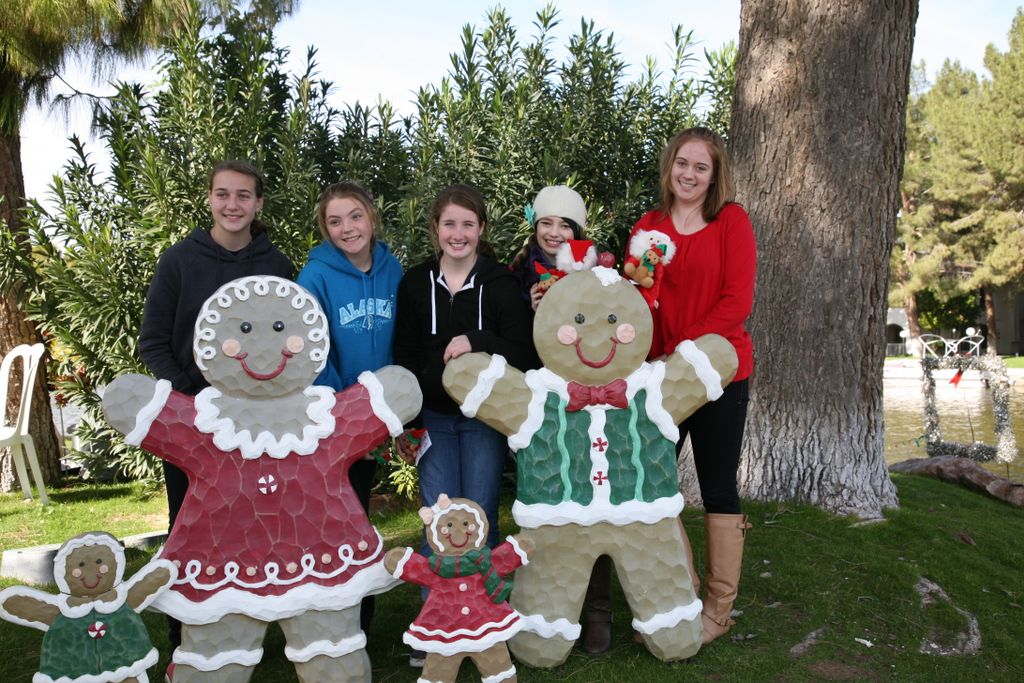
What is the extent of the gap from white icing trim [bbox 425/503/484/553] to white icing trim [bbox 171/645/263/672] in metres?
0.69

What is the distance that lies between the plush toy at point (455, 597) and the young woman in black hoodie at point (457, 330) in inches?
14.0

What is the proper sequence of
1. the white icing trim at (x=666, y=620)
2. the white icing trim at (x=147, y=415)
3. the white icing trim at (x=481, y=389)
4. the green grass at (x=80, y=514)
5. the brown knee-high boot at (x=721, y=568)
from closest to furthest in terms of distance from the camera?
the white icing trim at (x=147, y=415), the white icing trim at (x=481, y=389), the white icing trim at (x=666, y=620), the brown knee-high boot at (x=721, y=568), the green grass at (x=80, y=514)

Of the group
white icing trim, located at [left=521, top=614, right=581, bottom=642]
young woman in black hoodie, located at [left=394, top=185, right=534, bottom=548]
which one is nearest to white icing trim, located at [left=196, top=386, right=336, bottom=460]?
young woman in black hoodie, located at [left=394, top=185, right=534, bottom=548]

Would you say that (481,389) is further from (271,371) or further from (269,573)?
(269,573)

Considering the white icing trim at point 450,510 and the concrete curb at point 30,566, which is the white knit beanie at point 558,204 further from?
the concrete curb at point 30,566

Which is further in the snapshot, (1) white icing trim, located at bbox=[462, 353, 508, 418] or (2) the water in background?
(2) the water in background

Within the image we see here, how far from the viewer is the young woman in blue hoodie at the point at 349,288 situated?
111 inches

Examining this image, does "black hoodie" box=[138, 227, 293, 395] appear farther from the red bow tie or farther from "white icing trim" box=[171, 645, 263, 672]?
the red bow tie

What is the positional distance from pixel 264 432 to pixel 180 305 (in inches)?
23.0

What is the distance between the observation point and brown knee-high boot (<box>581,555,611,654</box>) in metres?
2.98

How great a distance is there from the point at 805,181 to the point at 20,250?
5673mm

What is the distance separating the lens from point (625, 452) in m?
2.80

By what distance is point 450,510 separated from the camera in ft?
8.30

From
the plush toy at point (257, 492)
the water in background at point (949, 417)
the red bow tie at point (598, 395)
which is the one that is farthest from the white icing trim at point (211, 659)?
the water in background at point (949, 417)
